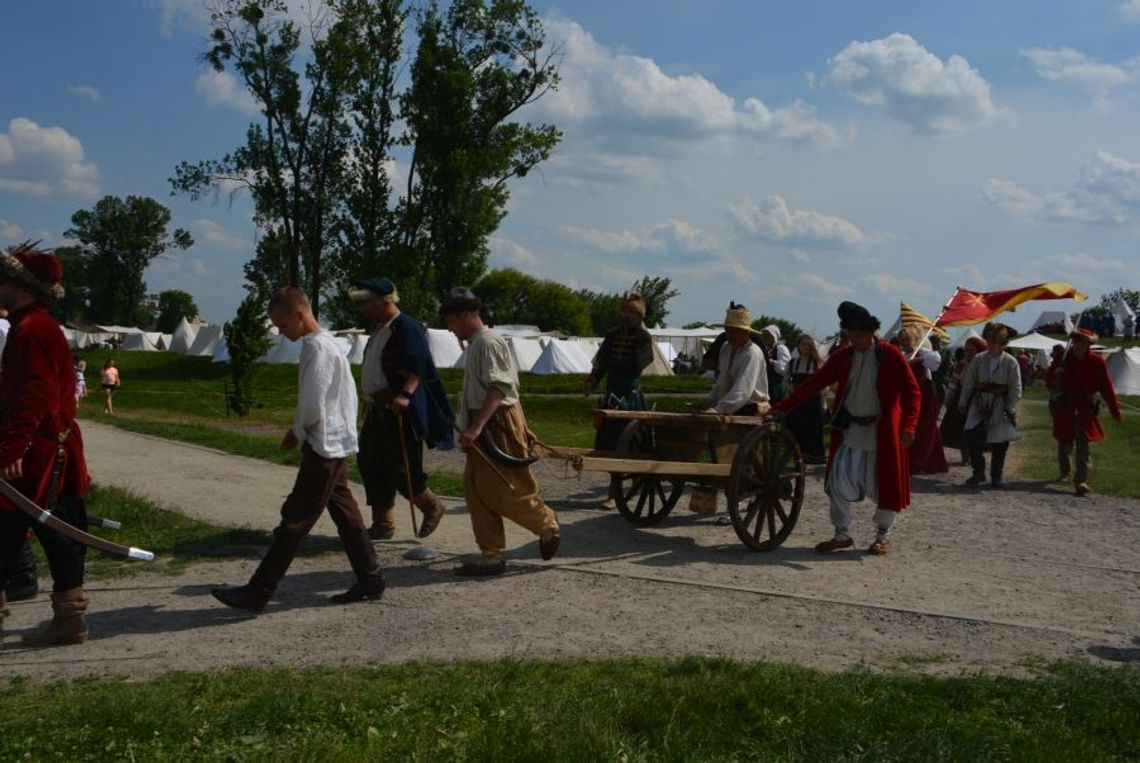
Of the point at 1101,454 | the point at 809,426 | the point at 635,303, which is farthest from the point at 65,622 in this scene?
the point at 1101,454

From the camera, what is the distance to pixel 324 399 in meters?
6.27

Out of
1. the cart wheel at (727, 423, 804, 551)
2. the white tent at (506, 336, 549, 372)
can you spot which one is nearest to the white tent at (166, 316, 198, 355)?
the white tent at (506, 336, 549, 372)

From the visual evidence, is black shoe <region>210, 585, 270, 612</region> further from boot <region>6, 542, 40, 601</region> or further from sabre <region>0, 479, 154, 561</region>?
boot <region>6, 542, 40, 601</region>

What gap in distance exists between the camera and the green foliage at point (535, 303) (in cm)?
11788

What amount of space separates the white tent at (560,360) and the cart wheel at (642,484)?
3944cm

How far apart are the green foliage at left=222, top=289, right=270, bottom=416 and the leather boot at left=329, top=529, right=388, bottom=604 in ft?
56.6

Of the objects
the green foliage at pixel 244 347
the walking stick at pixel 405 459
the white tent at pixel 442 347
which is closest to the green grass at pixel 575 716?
the walking stick at pixel 405 459

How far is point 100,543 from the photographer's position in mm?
5473

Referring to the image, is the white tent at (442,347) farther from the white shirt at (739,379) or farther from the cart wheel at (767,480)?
the cart wheel at (767,480)

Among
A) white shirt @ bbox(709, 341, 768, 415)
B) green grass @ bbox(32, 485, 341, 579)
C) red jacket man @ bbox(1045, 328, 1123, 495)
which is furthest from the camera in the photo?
red jacket man @ bbox(1045, 328, 1123, 495)

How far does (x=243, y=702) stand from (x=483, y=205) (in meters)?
34.4

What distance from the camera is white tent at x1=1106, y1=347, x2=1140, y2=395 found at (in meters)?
41.2

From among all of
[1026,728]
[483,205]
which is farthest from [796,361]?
[483,205]

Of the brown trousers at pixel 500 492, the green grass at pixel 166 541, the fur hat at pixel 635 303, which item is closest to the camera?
the brown trousers at pixel 500 492
